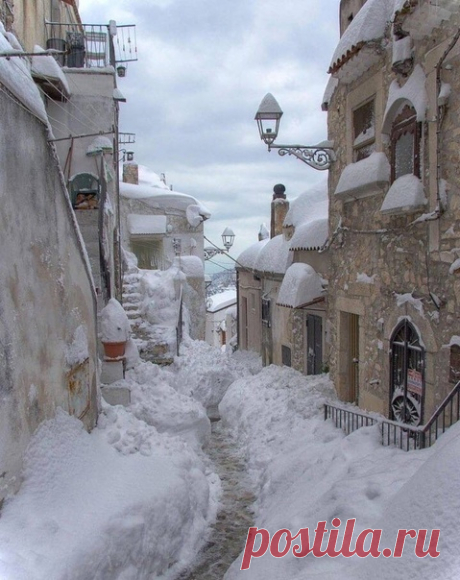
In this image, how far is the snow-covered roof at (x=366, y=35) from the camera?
7.34 meters

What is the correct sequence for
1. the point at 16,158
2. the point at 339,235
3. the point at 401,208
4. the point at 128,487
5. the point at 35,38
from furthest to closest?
the point at 35,38 < the point at 339,235 < the point at 401,208 < the point at 128,487 < the point at 16,158

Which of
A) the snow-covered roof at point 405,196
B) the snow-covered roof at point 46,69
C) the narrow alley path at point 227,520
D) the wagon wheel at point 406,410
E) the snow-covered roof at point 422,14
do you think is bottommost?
the narrow alley path at point 227,520

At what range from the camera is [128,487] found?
243 inches

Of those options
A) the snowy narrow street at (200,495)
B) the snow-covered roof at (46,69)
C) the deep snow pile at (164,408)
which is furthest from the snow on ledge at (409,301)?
the snow-covered roof at (46,69)

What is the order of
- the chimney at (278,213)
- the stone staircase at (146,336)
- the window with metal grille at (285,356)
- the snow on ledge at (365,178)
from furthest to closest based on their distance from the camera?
the chimney at (278,213) < the stone staircase at (146,336) < the window with metal grille at (285,356) < the snow on ledge at (365,178)

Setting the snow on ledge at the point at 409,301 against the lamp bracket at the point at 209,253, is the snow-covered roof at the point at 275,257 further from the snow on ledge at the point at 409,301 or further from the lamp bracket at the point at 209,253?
the lamp bracket at the point at 209,253

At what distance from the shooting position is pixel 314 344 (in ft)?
39.7

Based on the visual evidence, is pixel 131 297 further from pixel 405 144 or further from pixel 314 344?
pixel 405 144

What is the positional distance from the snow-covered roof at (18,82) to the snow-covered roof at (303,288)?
646 centimetres

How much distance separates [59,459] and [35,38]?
9088mm

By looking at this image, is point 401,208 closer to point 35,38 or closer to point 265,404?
point 265,404

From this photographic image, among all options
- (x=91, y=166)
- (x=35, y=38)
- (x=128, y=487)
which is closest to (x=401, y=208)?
(x=128, y=487)

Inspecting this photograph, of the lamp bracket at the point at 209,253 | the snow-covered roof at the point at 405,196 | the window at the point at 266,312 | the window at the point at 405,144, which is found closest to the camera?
the snow-covered roof at the point at 405,196

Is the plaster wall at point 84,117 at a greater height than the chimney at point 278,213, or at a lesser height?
greater
